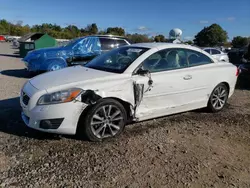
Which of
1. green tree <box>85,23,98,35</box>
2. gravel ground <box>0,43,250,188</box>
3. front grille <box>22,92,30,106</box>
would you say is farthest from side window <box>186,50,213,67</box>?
green tree <box>85,23,98,35</box>

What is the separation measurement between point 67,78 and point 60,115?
0.75 m

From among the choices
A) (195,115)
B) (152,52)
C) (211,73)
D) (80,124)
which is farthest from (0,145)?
(211,73)

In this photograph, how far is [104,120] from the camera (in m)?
4.04

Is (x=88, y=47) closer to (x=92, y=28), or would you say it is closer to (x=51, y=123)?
(x=51, y=123)

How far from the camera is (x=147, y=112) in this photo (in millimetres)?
4496

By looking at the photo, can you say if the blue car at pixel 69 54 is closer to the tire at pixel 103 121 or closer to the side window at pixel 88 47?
the side window at pixel 88 47

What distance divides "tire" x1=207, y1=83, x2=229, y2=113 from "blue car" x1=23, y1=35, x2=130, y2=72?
595cm

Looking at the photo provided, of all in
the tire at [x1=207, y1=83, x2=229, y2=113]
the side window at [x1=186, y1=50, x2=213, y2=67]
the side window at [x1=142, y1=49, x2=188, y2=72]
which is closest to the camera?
the side window at [x1=142, y1=49, x2=188, y2=72]

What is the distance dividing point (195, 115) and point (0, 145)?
149 inches

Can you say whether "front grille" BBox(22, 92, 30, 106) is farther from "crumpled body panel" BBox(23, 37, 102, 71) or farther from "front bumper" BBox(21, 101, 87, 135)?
"crumpled body panel" BBox(23, 37, 102, 71)

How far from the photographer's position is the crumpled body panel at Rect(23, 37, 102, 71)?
31.8ft

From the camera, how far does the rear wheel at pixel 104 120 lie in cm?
391

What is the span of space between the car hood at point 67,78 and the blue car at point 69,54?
533 centimetres

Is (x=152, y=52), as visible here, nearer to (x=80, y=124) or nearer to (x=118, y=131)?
(x=118, y=131)
